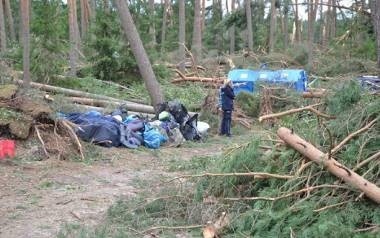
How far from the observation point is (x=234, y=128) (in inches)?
517

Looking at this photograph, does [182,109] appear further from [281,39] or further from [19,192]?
[281,39]

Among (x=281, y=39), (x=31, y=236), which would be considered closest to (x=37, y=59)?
(x=31, y=236)

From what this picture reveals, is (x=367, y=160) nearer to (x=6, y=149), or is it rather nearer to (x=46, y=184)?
(x=46, y=184)

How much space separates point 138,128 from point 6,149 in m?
3.07

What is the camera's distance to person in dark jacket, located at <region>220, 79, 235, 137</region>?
12.2m

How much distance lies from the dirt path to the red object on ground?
0.77 ft

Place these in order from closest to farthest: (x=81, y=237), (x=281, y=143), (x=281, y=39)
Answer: (x=81, y=237) < (x=281, y=143) < (x=281, y=39)

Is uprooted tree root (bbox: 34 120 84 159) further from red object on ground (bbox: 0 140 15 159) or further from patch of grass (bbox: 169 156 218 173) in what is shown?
patch of grass (bbox: 169 156 218 173)

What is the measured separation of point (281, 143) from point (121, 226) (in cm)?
206

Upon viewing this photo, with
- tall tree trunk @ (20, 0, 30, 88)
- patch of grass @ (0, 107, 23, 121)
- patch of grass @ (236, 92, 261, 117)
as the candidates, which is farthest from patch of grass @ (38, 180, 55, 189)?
patch of grass @ (236, 92, 261, 117)

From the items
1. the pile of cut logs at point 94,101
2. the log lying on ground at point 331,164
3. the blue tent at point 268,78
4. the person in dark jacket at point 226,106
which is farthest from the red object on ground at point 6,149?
the blue tent at point 268,78

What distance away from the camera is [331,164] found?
5168 millimetres

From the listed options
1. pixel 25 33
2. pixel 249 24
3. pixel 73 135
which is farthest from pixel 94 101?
pixel 249 24

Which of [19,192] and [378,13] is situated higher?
[378,13]
